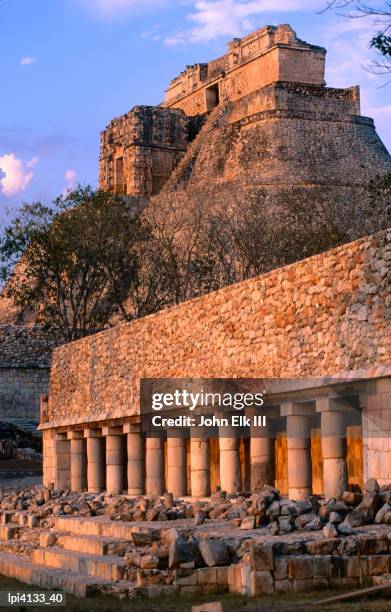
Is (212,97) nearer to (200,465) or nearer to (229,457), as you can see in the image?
(200,465)

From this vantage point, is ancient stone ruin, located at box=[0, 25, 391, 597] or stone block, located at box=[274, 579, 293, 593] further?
ancient stone ruin, located at box=[0, 25, 391, 597]

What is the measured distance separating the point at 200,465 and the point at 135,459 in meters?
3.92

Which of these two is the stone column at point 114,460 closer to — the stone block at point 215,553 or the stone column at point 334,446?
the stone column at point 334,446

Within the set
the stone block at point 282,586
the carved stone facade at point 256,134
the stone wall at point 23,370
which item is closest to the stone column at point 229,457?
the stone block at point 282,586

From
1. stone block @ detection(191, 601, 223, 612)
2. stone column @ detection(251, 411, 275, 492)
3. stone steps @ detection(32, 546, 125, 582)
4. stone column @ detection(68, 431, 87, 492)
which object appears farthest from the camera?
stone column @ detection(68, 431, 87, 492)

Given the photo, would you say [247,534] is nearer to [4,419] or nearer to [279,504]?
[279,504]

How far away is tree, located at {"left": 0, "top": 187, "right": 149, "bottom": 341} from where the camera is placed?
149 feet

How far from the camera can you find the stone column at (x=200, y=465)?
77.0ft

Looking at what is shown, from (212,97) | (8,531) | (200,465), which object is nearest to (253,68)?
(212,97)

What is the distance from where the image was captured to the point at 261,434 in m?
21.2

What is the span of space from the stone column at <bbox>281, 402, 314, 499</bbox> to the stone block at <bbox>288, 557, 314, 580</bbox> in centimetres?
672

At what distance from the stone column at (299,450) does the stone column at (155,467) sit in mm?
6853

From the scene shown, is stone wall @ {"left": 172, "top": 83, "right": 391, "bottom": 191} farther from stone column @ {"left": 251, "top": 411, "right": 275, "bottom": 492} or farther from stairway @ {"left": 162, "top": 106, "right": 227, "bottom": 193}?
stone column @ {"left": 251, "top": 411, "right": 275, "bottom": 492}

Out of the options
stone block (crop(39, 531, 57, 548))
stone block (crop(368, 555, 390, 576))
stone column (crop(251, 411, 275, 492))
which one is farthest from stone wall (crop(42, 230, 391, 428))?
stone block (crop(39, 531, 57, 548))
